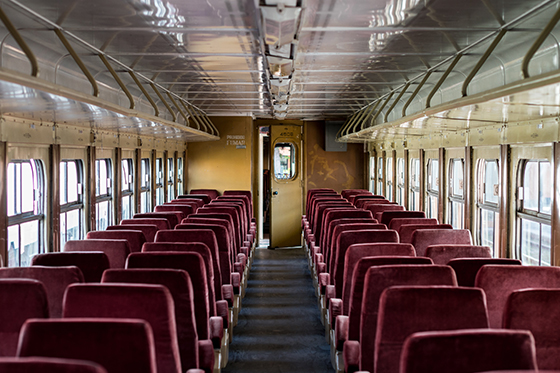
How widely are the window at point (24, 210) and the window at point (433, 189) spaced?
5699 mm

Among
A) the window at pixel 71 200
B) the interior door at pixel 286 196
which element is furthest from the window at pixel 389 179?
the window at pixel 71 200

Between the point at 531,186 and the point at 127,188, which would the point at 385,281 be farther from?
the point at 127,188

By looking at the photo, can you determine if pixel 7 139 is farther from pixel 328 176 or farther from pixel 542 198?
pixel 328 176

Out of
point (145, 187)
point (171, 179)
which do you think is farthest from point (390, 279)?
point (171, 179)

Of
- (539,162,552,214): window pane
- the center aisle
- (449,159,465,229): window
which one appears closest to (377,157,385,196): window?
the center aisle

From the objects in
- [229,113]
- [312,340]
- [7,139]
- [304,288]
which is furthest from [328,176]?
[7,139]

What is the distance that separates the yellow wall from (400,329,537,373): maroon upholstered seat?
36.5ft

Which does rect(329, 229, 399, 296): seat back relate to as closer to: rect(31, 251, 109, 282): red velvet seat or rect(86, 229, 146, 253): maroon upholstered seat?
rect(86, 229, 146, 253): maroon upholstered seat

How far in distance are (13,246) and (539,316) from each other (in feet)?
14.6

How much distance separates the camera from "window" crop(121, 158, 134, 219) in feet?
26.9

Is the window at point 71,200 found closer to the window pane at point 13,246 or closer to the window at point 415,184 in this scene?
the window pane at point 13,246

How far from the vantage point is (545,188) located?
462 centimetres

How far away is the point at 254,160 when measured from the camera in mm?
13180

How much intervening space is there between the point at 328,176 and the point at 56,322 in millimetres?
12000
